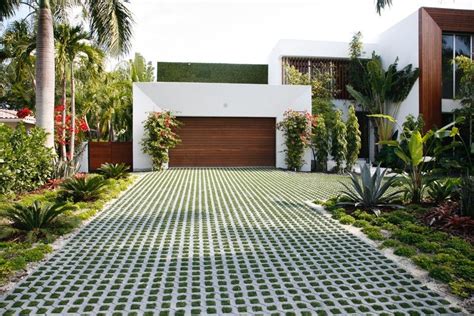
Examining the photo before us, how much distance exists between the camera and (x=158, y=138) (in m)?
15.2

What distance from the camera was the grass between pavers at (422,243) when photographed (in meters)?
4.15

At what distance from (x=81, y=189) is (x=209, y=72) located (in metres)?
16.8

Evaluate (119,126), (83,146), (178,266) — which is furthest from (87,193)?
(119,126)

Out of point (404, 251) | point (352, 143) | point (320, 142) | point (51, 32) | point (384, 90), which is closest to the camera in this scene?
point (404, 251)

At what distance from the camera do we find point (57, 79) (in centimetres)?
1719

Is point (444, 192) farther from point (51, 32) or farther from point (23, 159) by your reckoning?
point (51, 32)

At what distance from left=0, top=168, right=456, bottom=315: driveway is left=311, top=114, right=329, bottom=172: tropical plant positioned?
8.79m

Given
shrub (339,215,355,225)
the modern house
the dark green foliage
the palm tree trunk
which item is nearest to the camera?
shrub (339,215,355,225)

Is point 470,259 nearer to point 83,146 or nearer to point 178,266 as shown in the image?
point 178,266

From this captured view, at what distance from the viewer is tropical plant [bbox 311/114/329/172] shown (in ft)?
52.8

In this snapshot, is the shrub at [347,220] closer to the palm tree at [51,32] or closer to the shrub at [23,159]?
the shrub at [23,159]

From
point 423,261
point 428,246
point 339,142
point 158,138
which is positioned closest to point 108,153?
point 158,138

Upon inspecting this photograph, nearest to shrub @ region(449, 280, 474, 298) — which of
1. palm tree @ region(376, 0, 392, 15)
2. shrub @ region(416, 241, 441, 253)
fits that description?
shrub @ region(416, 241, 441, 253)

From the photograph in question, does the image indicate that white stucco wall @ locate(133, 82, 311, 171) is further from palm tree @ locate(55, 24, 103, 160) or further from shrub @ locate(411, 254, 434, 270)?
shrub @ locate(411, 254, 434, 270)
